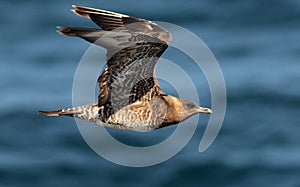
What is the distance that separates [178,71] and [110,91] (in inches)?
222

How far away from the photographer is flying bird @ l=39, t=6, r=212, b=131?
33.1 ft

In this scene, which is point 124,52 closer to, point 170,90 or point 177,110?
point 177,110

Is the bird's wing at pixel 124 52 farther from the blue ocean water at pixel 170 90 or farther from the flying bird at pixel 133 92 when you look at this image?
the blue ocean water at pixel 170 90

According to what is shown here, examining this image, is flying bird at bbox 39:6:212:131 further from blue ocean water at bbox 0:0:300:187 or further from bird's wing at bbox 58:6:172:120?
blue ocean water at bbox 0:0:300:187

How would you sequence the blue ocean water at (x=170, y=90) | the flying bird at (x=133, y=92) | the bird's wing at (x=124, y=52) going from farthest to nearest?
the blue ocean water at (x=170, y=90) < the flying bird at (x=133, y=92) < the bird's wing at (x=124, y=52)

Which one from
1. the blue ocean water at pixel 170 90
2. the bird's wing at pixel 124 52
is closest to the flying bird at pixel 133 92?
the bird's wing at pixel 124 52

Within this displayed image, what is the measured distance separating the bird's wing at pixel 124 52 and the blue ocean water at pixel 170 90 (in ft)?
17.7

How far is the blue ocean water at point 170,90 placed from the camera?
16688 millimetres

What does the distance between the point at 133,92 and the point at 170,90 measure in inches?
198

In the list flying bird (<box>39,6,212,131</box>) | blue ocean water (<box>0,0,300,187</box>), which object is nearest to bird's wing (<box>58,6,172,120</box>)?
flying bird (<box>39,6,212,131</box>)

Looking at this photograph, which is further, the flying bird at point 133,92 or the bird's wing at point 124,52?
the flying bird at point 133,92

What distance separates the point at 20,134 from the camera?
17.5 meters

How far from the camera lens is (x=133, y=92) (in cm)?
1073

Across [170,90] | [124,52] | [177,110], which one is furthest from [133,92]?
[170,90]
